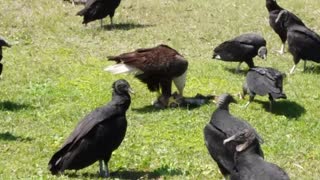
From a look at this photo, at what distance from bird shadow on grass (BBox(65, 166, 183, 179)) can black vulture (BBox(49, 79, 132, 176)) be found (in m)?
0.26

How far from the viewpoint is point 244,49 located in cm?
1257

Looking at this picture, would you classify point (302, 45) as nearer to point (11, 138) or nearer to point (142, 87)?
point (142, 87)

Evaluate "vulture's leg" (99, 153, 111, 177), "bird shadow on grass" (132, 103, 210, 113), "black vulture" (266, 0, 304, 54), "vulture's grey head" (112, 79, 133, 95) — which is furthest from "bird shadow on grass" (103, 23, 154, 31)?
"vulture's leg" (99, 153, 111, 177)

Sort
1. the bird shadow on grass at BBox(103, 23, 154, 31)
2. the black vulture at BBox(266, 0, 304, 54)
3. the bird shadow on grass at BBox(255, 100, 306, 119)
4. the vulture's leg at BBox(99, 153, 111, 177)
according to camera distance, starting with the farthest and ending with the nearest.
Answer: the bird shadow on grass at BBox(103, 23, 154, 31) → the black vulture at BBox(266, 0, 304, 54) → the bird shadow on grass at BBox(255, 100, 306, 119) → the vulture's leg at BBox(99, 153, 111, 177)

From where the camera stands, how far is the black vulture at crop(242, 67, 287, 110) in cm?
1057

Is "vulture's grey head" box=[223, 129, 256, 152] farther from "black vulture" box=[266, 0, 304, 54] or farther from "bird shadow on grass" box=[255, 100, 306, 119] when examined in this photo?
"black vulture" box=[266, 0, 304, 54]

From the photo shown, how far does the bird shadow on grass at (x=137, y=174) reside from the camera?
787 cm

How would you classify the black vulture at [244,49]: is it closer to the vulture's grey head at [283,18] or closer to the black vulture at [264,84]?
the vulture's grey head at [283,18]

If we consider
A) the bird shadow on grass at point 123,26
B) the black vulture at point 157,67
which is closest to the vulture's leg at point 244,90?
the black vulture at point 157,67

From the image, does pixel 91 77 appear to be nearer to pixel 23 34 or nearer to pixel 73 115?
pixel 73 115

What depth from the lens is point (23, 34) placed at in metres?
15.0

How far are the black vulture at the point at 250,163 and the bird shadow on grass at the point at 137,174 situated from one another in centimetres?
138

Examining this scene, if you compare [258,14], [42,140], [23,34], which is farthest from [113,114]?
[258,14]

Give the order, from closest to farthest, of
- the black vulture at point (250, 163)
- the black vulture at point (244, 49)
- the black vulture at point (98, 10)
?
1. the black vulture at point (250, 163)
2. the black vulture at point (244, 49)
3. the black vulture at point (98, 10)
